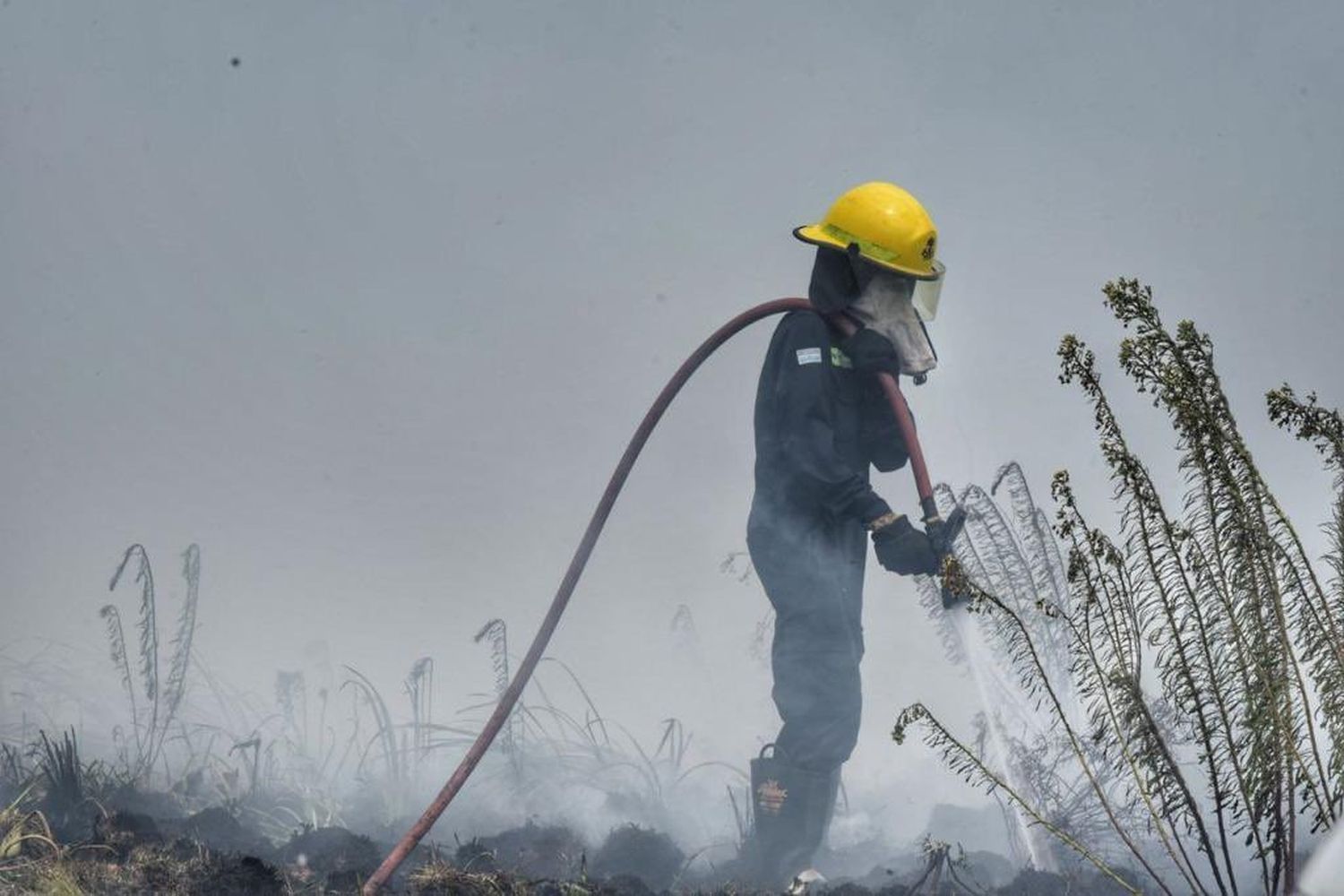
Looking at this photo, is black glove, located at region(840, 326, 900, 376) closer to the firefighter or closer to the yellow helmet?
the firefighter

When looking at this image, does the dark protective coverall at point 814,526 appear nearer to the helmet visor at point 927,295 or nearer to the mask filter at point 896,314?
the mask filter at point 896,314

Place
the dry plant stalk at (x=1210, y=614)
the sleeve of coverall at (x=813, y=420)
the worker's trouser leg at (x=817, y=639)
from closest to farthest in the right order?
the dry plant stalk at (x=1210, y=614) < the sleeve of coverall at (x=813, y=420) < the worker's trouser leg at (x=817, y=639)

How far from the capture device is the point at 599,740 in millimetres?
8000

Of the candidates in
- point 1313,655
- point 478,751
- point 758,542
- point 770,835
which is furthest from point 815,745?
point 1313,655

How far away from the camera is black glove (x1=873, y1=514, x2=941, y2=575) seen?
20.1 ft

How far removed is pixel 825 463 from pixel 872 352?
1.60 ft

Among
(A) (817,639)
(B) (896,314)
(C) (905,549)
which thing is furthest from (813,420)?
(A) (817,639)

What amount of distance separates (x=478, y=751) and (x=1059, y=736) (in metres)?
2.60

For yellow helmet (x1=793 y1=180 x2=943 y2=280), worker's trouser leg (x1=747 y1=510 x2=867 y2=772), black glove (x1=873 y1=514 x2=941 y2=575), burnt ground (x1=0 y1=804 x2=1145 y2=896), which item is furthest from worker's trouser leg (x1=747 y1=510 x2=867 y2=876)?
yellow helmet (x1=793 y1=180 x2=943 y2=280)

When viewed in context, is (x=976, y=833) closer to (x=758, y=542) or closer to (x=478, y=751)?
(x=758, y=542)

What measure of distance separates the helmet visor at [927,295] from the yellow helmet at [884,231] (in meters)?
0.08

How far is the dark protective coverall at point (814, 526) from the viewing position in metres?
6.52

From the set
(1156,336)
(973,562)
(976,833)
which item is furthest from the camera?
(976,833)

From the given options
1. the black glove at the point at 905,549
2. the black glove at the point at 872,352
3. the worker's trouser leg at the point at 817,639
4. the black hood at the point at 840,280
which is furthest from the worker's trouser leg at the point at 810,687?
the black hood at the point at 840,280
